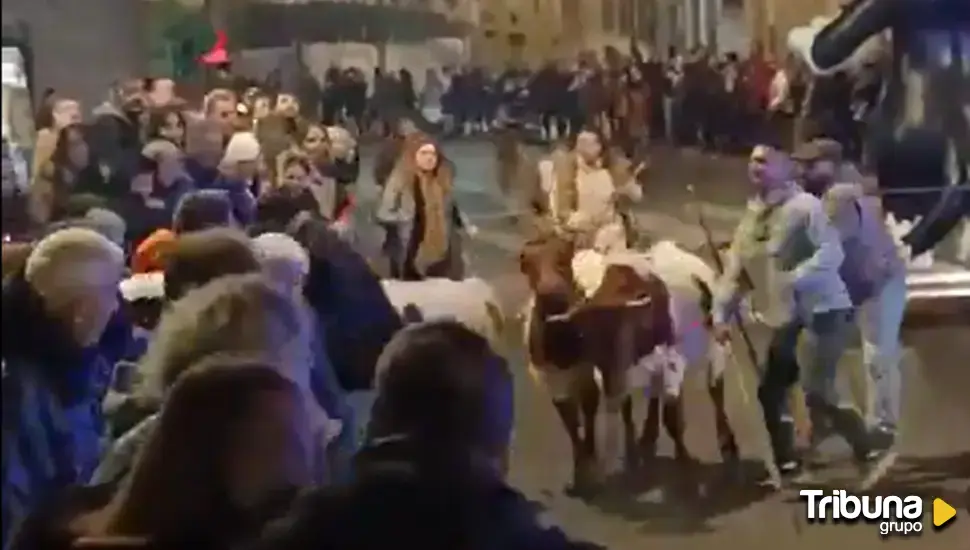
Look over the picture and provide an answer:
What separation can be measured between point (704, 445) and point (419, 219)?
0.72 meters

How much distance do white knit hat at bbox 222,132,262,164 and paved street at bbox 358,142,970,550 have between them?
217 mm

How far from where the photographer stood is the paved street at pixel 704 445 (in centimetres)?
225

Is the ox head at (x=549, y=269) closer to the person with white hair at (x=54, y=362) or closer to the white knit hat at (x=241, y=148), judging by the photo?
the white knit hat at (x=241, y=148)

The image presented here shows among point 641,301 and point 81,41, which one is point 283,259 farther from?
point 641,301

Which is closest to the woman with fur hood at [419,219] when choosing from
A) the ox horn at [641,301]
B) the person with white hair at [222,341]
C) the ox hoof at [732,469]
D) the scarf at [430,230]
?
the scarf at [430,230]

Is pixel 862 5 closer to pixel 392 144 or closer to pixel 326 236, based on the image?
pixel 392 144

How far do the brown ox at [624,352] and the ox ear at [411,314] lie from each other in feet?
0.86

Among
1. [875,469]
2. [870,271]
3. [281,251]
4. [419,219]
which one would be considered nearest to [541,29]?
[419,219]

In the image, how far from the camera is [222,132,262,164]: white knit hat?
2254 mm

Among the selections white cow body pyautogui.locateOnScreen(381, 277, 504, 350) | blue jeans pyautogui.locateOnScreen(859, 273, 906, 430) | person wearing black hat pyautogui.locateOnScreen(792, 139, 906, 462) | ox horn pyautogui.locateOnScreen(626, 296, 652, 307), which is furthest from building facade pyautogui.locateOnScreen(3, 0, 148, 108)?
blue jeans pyautogui.locateOnScreen(859, 273, 906, 430)

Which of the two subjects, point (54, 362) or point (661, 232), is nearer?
point (54, 362)

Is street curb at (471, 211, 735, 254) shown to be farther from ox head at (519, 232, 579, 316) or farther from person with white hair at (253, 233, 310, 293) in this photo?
person with white hair at (253, 233, 310, 293)

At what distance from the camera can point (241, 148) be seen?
7.39ft

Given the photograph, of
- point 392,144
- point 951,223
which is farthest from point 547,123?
point 951,223
